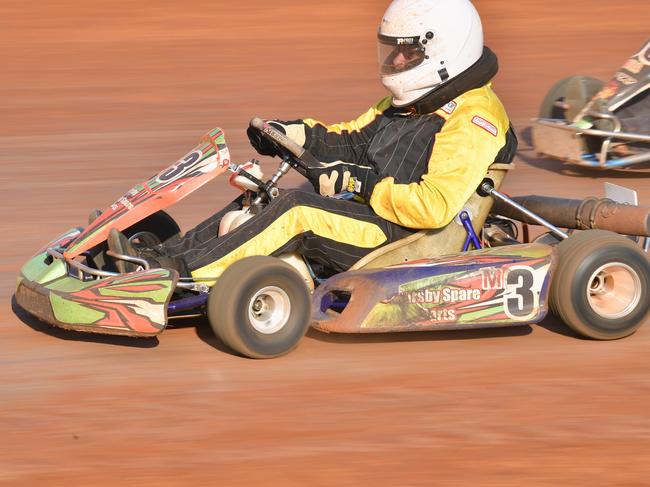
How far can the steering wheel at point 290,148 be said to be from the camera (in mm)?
5402

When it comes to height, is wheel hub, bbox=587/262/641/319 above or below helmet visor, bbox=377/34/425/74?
below

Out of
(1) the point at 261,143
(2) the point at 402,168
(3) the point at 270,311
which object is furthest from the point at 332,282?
(1) the point at 261,143

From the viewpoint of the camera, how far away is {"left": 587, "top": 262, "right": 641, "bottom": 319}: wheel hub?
17.8 ft

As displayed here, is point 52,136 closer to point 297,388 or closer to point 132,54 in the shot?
point 132,54

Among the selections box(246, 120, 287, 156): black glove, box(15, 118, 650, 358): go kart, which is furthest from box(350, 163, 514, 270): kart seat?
box(246, 120, 287, 156): black glove

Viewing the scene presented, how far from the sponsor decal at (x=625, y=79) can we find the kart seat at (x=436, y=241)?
3.92 metres

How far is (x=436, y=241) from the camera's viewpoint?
558cm

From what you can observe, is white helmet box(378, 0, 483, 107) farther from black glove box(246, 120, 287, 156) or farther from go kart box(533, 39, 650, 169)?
go kart box(533, 39, 650, 169)

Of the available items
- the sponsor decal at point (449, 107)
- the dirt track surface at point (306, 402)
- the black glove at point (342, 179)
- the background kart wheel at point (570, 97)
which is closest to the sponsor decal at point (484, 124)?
the sponsor decal at point (449, 107)

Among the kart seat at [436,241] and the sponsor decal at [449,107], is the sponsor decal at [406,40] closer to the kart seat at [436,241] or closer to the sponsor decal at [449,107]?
the sponsor decal at [449,107]

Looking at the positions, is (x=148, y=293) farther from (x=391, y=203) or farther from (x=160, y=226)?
(x=391, y=203)

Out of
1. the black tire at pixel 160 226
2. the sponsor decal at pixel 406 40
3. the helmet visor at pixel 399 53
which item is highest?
the sponsor decal at pixel 406 40

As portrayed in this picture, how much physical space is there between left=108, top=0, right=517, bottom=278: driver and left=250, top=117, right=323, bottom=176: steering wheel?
62 mm

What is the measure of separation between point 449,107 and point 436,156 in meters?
0.30
